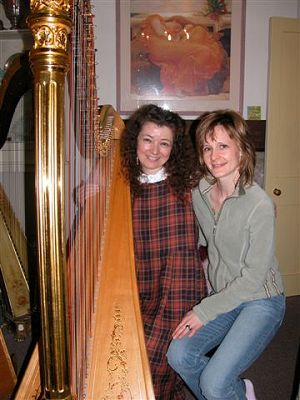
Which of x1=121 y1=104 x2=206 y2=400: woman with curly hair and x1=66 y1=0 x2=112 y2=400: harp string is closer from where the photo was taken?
A: x1=66 y1=0 x2=112 y2=400: harp string

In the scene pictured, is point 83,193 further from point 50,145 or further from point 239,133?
point 50,145

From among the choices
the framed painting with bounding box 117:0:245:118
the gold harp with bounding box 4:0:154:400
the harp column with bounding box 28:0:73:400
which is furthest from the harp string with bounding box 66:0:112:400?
the framed painting with bounding box 117:0:245:118

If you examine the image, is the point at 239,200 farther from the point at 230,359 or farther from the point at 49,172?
the point at 49,172

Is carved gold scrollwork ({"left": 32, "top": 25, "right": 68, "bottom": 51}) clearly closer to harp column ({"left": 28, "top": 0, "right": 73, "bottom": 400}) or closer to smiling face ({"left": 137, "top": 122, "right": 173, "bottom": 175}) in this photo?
harp column ({"left": 28, "top": 0, "right": 73, "bottom": 400})

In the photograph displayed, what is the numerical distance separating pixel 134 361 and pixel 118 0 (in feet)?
8.21

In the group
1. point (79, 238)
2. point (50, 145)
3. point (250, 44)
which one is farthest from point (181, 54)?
point (50, 145)

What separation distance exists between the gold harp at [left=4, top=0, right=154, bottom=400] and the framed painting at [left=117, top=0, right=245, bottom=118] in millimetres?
1332

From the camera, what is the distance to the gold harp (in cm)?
54

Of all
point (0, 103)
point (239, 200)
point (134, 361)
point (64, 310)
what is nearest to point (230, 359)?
point (134, 361)

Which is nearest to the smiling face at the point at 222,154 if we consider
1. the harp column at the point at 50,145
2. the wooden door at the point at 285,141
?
the harp column at the point at 50,145

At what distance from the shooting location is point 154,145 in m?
1.47

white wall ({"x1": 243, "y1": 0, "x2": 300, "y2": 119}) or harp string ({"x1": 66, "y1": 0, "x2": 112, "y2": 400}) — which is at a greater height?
white wall ({"x1": 243, "y1": 0, "x2": 300, "y2": 119})

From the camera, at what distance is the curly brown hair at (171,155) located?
4.71 ft

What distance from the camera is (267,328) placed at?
3.95 ft
